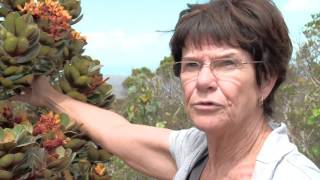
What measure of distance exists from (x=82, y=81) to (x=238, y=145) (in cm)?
54

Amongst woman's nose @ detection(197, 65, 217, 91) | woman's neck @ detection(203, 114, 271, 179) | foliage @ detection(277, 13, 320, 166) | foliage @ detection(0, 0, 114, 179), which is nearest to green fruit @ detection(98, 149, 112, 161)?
foliage @ detection(0, 0, 114, 179)

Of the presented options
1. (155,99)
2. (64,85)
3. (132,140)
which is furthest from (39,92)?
(155,99)

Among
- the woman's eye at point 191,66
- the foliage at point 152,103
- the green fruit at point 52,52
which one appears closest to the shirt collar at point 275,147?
the woman's eye at point 191,66

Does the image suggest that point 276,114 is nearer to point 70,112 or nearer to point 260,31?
point 260,31

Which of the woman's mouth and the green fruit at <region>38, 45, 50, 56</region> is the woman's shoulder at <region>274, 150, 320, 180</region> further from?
the green fruit at <region>38, 45, 50, 56</region>

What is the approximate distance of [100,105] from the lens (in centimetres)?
223

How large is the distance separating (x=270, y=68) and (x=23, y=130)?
795mm

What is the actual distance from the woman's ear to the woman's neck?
9 centimetres

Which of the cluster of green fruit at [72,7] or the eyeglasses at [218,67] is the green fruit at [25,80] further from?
the eyeglasses at [218,67]

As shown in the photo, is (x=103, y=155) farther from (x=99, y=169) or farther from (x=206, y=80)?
(x=206, y=80)

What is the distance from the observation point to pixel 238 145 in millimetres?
2068

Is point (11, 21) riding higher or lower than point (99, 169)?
higher

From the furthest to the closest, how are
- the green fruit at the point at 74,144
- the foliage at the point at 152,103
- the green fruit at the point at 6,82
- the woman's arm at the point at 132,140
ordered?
1. the foliage at the point at 152,103
2. the woman's arm at the point at 132,140
3. the green fruit at the point at 74,144
4. the green fruit at the point at 6,82

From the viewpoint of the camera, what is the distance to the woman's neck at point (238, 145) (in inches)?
80.1
